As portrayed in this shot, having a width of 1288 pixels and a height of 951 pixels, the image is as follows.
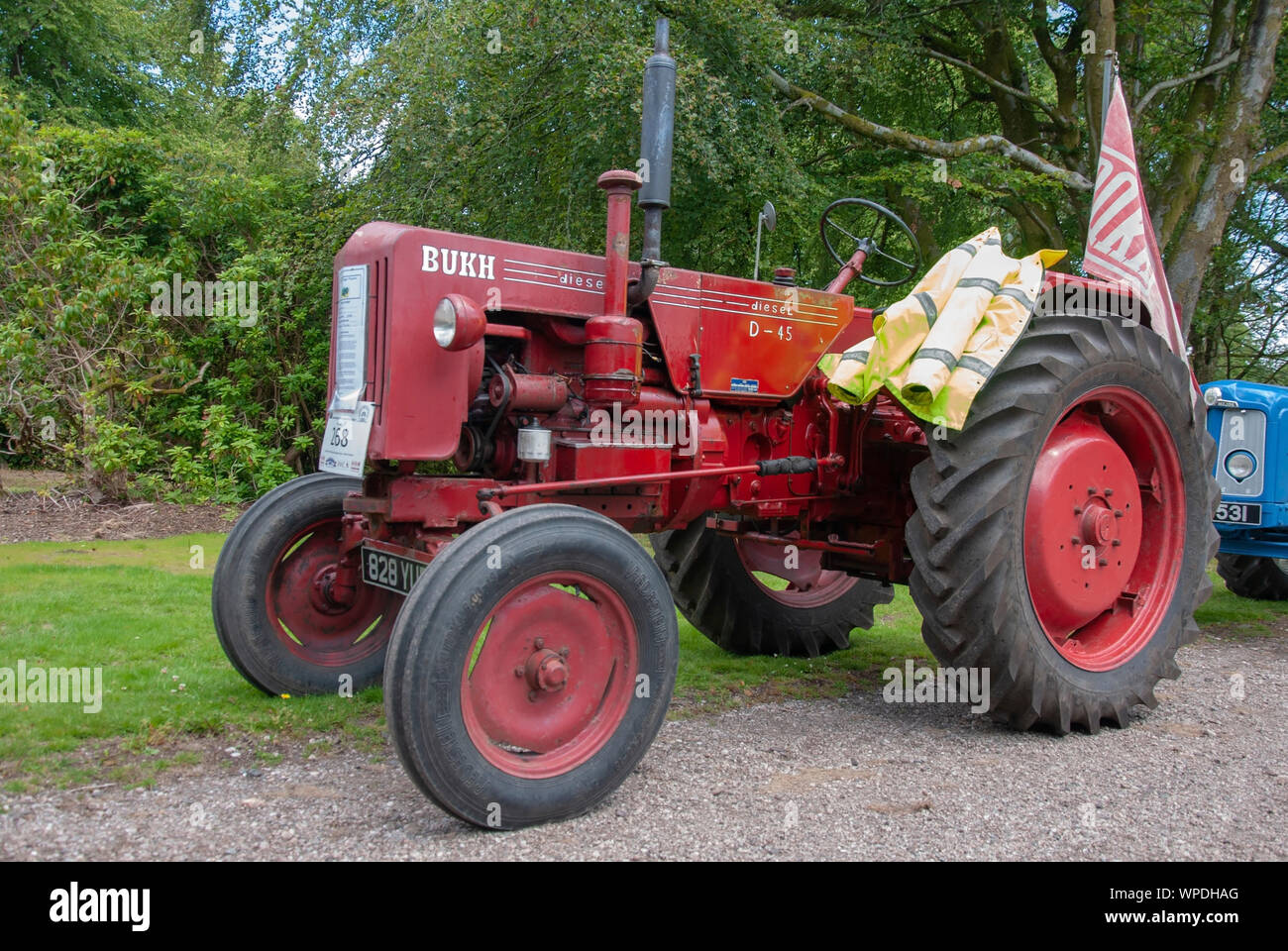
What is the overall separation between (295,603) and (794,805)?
89.9 inches

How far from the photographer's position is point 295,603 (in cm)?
443

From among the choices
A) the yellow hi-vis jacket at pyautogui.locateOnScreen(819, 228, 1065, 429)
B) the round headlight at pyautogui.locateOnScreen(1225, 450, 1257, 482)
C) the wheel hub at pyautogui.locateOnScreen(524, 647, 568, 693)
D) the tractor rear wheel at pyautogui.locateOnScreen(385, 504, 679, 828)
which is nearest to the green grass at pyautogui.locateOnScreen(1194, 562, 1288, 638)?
the round headlight at pyautogui.locateOnScreen(1225, 450, 1257, 482)

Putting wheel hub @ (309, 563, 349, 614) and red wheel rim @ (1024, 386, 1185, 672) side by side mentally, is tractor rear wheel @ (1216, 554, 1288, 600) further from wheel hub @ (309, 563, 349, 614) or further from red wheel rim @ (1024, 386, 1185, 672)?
wheel hub @ (309, 563, 349, 614)

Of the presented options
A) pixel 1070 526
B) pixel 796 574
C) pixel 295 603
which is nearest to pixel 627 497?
pixel 295 603

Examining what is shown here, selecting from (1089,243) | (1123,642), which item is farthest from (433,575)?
(1089,243)

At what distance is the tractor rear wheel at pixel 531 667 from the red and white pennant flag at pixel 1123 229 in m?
3.36

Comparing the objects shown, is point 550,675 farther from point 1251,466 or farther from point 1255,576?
point 1255,576

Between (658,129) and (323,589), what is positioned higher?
(658,129)

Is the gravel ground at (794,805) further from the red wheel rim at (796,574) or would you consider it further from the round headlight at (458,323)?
the round headlight at (458,323)

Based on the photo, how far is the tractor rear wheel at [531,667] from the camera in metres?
3.01

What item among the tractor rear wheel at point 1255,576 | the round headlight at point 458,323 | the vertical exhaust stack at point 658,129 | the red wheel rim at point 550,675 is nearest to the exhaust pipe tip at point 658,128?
the vertical exhaust stack at point 658,129

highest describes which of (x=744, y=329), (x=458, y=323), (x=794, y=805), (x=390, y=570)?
(x=744, y=329)

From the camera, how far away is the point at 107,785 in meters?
3.45

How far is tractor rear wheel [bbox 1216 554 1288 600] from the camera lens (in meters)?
7.92
